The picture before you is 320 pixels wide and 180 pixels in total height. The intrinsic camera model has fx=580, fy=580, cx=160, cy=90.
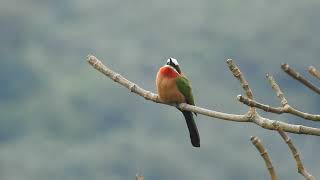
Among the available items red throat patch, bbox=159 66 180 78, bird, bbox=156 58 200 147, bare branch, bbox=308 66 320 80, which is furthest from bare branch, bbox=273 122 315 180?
red throat patch, bbox=159 66 180 78

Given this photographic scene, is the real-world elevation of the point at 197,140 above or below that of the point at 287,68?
above

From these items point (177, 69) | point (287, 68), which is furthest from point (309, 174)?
point (177, 69)

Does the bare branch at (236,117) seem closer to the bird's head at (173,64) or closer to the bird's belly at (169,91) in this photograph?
the bird's belly at (169,91)

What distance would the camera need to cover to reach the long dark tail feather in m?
9.57

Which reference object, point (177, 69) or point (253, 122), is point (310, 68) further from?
point (177, 69)

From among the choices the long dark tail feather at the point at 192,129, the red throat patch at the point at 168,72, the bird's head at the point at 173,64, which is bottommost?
the long dark tail feather at the point at 192,129

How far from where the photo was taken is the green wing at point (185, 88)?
33.3 ft

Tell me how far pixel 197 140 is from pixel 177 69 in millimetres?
1709

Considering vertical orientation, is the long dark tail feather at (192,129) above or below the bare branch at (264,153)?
above

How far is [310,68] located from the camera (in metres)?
2.62

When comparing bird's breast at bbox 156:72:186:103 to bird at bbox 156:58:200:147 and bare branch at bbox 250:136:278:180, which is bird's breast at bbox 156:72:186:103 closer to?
bird at bbox 156:58:200:147

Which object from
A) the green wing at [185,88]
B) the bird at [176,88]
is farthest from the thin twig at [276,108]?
the green wing at [185,88]

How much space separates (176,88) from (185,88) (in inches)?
11.0

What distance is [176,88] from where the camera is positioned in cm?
1002
